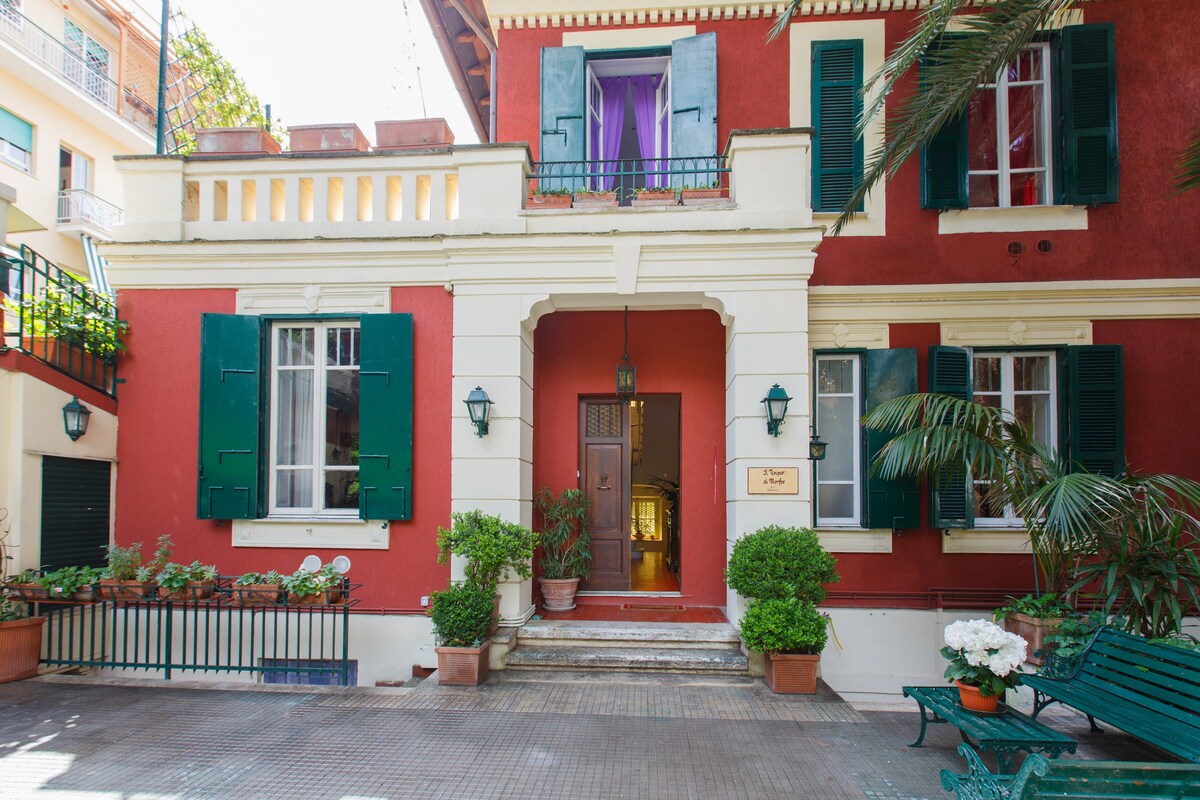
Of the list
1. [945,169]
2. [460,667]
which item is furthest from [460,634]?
[945,169]

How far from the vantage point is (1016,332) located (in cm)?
812

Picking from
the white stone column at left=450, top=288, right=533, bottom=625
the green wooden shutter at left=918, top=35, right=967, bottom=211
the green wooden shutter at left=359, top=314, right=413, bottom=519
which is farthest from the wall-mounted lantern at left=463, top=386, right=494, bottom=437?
the green wooden shutter at left=918, top=35, right=967, bottom=211

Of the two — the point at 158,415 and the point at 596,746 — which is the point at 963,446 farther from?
the point at 158,415

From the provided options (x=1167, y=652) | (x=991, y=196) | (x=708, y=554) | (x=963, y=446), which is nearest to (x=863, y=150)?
(x=991, y=196)

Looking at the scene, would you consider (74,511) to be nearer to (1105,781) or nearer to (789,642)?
(789,642)

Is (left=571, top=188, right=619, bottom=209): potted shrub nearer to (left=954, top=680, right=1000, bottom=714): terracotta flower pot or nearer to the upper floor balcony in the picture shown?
the upper floor balcony

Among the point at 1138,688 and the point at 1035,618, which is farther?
the point at 1035,618

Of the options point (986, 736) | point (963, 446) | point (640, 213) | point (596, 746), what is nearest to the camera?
point (986, 736)

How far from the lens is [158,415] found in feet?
25.9

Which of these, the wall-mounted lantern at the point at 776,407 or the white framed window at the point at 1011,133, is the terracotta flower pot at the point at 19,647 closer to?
the wall-mounted lantern at the point at 776,407

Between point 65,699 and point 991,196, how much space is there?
11040mm

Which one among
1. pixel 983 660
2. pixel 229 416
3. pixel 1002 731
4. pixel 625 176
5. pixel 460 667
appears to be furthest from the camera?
pixel 625 176

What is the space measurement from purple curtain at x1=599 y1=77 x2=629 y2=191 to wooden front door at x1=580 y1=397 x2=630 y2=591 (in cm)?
330

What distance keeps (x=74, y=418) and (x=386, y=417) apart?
10.5 ft
